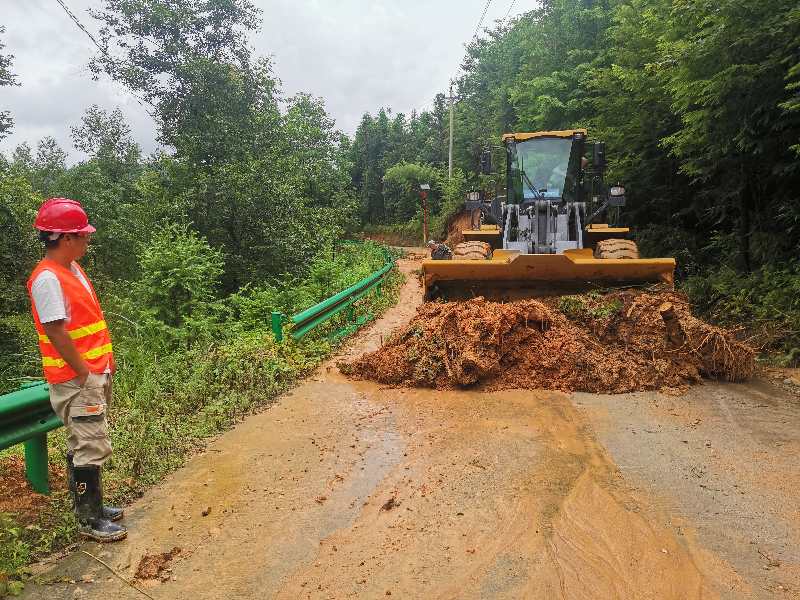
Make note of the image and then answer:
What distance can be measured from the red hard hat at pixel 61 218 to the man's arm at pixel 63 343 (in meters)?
0.58

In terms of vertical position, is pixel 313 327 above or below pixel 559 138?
below

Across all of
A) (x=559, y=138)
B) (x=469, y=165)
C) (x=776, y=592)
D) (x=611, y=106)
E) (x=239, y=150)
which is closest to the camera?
(x=776, y=592)

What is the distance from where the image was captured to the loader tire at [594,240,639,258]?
834 centimetres

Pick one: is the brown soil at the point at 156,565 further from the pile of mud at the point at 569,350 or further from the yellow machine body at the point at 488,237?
the yellow machine body at the point at 488,237

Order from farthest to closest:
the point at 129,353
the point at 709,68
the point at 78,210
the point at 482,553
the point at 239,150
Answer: the point at 239,150, the point at 709,68, the point at 129,353, the point at 78,210, the point at 482,553

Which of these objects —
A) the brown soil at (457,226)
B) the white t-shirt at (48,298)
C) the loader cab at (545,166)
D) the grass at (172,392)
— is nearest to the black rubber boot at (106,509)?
the grass at (172,392)

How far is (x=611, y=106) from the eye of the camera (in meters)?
15.0

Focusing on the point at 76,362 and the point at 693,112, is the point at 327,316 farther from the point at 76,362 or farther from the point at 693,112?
the point at 693,112

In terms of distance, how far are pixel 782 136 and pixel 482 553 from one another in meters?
9.09

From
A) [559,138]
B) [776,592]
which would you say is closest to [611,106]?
[559,138]

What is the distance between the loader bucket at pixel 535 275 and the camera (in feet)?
24.0

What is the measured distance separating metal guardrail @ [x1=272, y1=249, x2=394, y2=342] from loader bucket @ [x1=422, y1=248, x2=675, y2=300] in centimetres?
187

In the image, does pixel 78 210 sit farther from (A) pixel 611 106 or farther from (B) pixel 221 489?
(A) pixel 611 106

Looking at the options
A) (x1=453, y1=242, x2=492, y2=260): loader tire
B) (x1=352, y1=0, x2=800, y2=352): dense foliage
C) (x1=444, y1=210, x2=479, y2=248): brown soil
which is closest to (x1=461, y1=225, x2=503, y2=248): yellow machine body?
(x1=453, y1=242, x2=492, y2=260): loader tire
